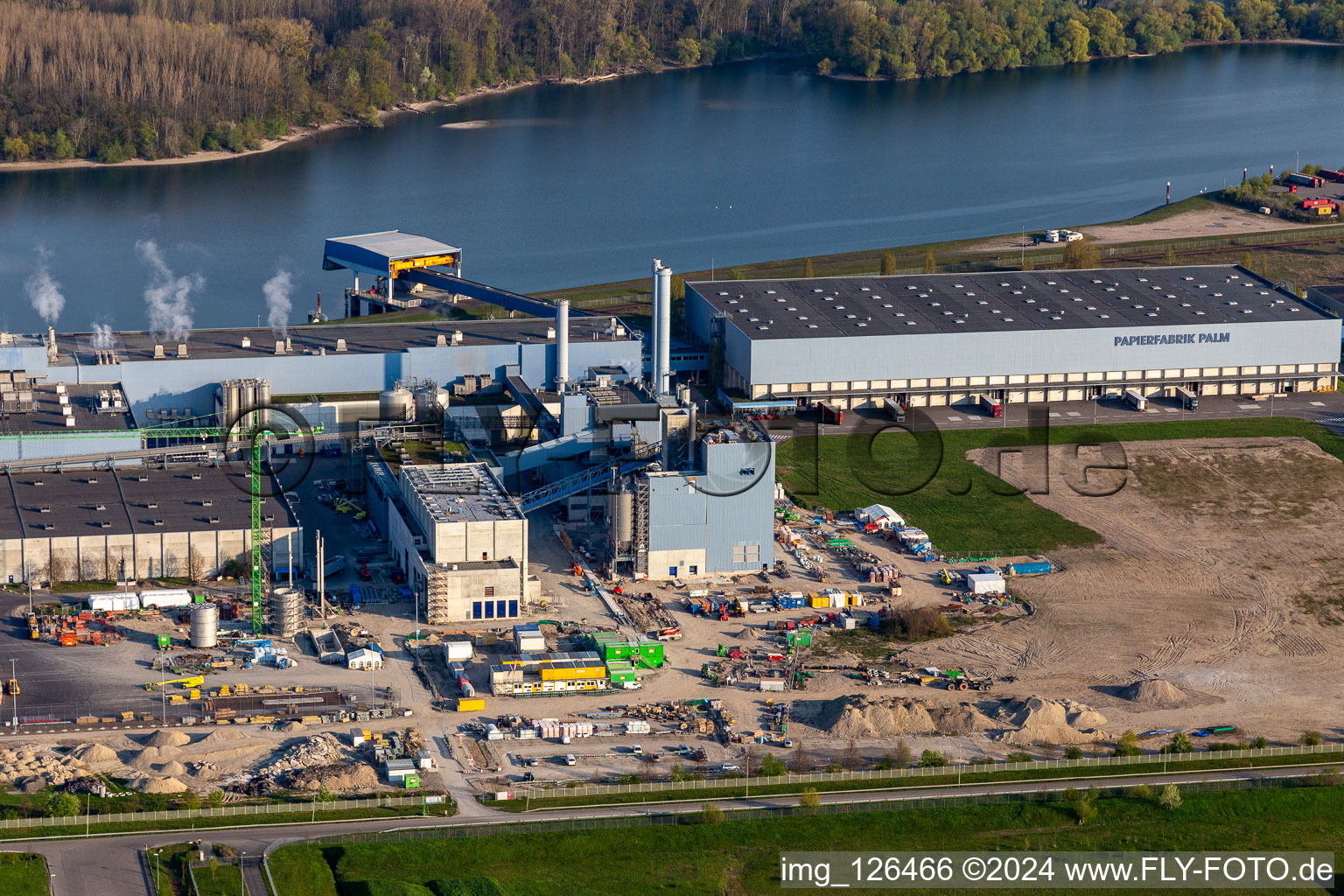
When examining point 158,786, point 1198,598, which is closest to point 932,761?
point 1198,598

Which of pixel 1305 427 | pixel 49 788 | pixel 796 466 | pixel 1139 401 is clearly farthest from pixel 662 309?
pixel 49 788

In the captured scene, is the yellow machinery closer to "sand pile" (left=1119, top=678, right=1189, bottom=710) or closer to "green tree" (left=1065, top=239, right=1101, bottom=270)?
"sand pile" (left=1119, top=678, right=1189, bottom=710)

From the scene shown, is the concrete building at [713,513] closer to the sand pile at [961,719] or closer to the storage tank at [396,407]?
the sand pile at [961,719]

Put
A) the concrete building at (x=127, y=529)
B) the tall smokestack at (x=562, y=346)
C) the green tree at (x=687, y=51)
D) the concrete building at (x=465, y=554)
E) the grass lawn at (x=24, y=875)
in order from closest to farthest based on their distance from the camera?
the grass lawn at (x=24, y=875), the concrete building at (x=465, y=554), the concrete building at (x=127, y=529), the tall smokestack at (x=562, y=346), the green tree at (x=687, y=51)

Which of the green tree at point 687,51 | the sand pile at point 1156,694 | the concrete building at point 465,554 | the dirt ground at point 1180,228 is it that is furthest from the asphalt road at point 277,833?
the green tree at point 687,51

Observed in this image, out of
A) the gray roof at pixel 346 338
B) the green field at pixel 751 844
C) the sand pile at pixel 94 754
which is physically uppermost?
the gray roof at pixel 346 338

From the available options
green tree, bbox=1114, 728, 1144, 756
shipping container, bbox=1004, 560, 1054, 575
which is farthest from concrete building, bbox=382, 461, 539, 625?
green tree, bbox=1114, 728, 1144, 756

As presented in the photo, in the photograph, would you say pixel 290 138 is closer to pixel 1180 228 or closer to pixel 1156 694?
pixel 1180 228
